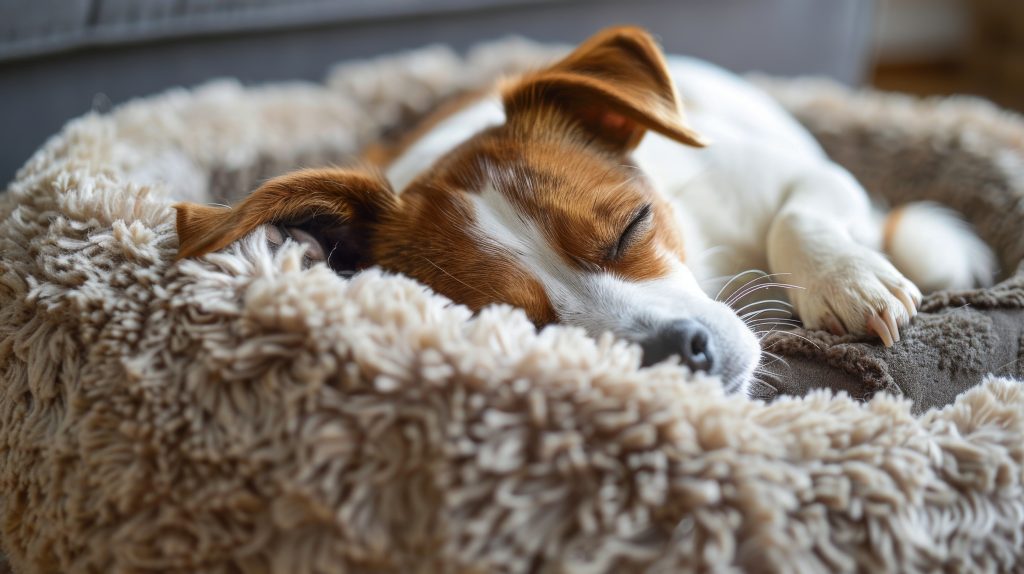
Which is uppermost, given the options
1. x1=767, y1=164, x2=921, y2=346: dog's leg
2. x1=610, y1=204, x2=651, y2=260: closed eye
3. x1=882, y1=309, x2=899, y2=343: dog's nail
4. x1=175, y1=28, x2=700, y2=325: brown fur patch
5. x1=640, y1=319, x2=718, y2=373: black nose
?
x1=175, y1=28, x2=700, y2=325: brown fur patch

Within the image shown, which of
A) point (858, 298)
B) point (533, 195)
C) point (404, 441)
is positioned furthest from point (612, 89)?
point (404, 441)

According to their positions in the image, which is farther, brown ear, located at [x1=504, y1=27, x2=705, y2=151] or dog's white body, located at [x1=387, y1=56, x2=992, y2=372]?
brown ear, located at [x1=504, y1=27, x2=705, y2=151]

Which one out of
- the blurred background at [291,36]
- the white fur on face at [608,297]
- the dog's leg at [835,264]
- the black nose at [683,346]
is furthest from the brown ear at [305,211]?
the blurred background at [291,36]

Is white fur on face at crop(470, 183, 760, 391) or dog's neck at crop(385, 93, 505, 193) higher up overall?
dog's neck at crop(385, 93, 505, 193)

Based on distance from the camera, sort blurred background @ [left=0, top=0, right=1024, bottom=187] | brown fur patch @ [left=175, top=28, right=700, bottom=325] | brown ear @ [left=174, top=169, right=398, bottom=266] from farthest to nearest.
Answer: blurred background @ [left=0, top=0, right=1024, bottom=187]
brown fur patch @ [left=175, top=28, right=700, bottom=325]
brown ear @ [left=174, top=169, right=398, bottom=266]

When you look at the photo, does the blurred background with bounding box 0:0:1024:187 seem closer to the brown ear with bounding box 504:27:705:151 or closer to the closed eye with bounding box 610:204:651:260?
the brown ear with bounding box 504:27:705:151

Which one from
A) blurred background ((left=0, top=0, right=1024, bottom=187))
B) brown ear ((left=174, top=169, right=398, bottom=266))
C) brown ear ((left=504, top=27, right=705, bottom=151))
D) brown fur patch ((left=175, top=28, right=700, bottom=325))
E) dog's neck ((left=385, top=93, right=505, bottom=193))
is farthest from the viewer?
blurred background ((left=0, top=0, right=1024, bottom=187))

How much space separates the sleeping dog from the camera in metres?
1.06

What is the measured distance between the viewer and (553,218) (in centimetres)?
112

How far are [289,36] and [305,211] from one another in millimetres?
1051

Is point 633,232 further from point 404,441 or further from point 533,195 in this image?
point 404,441

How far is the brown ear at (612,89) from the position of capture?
1.24 metres

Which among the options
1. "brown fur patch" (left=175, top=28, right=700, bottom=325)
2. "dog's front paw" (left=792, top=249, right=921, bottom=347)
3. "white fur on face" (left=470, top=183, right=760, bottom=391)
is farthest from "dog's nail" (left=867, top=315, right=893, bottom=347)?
"brown fur patch" (left=175, top=28, right=700, bottom=325)

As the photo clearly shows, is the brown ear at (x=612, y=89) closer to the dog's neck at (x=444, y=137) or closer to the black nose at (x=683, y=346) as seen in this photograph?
the dog's neck at (x=444, y=137)
